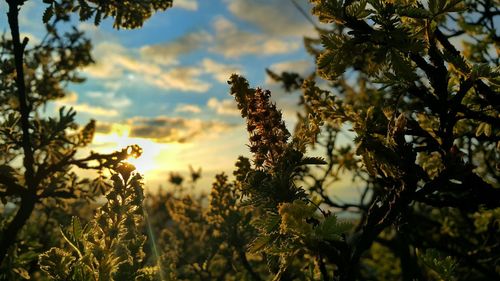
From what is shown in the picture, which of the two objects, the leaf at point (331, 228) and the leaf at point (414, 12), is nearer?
the leaf at point (331, 228)

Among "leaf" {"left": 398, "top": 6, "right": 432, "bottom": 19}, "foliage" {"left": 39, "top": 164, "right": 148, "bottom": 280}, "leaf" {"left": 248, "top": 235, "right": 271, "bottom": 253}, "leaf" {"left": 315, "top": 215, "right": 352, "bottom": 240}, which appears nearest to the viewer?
"leaf" {"left": 315, "top": 215, "right": 352, "bottom": 240}

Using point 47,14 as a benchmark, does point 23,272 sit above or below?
below

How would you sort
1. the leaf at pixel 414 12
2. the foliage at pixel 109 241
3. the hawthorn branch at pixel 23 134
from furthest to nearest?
the hawthorn branch at pixel 23 134, the foliage at pixel 109 241, the leaf at pixel 414 12

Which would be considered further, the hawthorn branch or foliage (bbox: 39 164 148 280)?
the hawthorn branch

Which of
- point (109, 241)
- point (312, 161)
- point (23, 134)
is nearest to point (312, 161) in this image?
point (312, 161)

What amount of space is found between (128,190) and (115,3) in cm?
290

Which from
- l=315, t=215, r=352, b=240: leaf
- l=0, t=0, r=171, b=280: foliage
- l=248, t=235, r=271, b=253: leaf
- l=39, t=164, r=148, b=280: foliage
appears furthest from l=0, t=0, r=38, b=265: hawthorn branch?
l=315, t=215, r=352, b=240: leaf

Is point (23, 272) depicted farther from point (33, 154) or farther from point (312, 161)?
point (312, 161)

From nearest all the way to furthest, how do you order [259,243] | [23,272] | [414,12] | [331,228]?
1. [331,228]
2. [259,243]
3. [414,12]
4. [23,272]

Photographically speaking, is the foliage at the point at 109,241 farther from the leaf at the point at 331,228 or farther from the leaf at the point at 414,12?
the leaf at the point at 414,12

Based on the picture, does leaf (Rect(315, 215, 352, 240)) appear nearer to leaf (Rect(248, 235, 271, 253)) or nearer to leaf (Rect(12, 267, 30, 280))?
leaf (Rect(248, 235, 271, 253))

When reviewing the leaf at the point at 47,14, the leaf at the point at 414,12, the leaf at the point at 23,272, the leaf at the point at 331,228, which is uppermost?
the leaf at the point at 47,14

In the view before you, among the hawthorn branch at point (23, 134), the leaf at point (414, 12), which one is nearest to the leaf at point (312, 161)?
the leaf at point (414, 12)

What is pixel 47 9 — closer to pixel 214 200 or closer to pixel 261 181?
pixel 261 181
